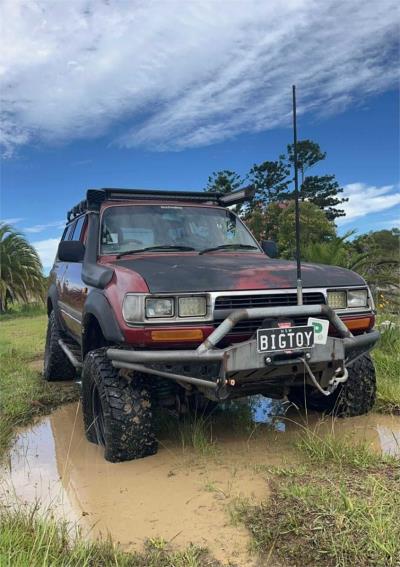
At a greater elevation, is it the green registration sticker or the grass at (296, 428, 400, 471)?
the green registration sticker

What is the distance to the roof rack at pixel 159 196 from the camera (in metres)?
4.94

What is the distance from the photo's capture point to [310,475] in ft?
10.3

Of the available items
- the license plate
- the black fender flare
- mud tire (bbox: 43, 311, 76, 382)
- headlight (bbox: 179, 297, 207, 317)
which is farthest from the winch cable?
mud tire (bbox: 43, 311, 76, 382)

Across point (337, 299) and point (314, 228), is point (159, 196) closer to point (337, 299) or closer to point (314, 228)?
point (337, 299)

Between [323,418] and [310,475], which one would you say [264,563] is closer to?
[310,475]

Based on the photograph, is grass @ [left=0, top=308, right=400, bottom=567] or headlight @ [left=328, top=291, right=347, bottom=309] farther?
headlight @ [left=328, top=291, right=347, bottom=309]

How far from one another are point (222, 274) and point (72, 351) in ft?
8.67

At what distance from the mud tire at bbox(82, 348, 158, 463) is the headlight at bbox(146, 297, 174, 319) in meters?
0.55

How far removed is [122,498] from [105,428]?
539 mm

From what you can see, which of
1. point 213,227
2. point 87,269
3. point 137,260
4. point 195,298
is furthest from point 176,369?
point 213,227

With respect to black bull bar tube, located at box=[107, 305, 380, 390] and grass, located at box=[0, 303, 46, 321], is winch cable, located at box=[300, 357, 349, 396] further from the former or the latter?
grass, located at box=[0, 303, 46, 321]

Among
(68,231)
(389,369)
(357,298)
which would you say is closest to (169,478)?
(357,298)

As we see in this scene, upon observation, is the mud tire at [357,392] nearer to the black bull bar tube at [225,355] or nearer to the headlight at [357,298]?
the headlight at [357,298]

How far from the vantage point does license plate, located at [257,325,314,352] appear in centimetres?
326
